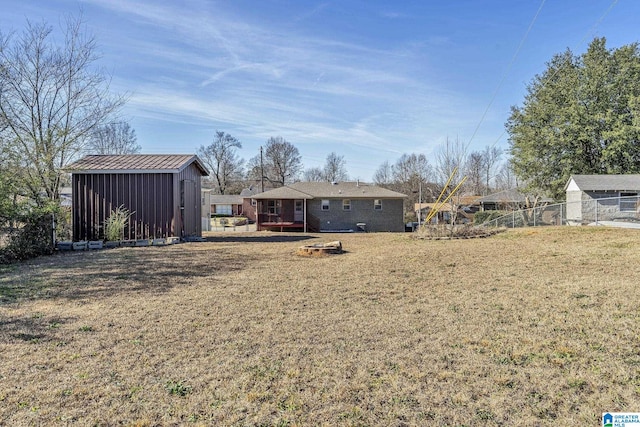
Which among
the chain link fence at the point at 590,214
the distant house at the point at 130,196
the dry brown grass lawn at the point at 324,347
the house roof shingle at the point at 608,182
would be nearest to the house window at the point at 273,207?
the distant house at the point at 130,196

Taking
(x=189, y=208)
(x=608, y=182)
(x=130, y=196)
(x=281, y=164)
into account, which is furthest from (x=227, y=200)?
(x=608, y=182)

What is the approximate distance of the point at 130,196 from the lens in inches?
571

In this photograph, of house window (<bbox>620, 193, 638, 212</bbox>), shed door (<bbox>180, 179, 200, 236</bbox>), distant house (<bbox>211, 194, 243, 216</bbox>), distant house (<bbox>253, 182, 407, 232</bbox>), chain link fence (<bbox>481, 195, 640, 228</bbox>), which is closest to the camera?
shed door (<bbox>180, 179, 200, 236</bbox>)

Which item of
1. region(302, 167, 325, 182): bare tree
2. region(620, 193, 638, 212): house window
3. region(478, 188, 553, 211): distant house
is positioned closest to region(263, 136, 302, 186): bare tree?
region(302, 167, 325, 182): bare tree

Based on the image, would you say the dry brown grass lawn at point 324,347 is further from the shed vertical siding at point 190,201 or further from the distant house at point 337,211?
the distant house at point 337,211

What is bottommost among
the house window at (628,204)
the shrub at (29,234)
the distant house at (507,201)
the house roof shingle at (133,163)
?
the shrub at (29,234)

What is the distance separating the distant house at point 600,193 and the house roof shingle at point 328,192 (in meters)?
10.0

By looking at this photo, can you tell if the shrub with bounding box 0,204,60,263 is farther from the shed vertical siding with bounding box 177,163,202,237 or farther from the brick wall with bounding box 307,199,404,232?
the brick wall with bounding box 307,199,404,232

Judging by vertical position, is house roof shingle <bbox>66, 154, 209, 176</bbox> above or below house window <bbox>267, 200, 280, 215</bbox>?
above

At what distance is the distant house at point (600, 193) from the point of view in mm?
20188

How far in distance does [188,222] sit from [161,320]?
11751mm

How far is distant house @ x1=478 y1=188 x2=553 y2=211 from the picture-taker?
114ft

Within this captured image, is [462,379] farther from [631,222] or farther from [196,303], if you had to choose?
[631,222]

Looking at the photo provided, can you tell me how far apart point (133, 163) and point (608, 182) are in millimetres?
25846
